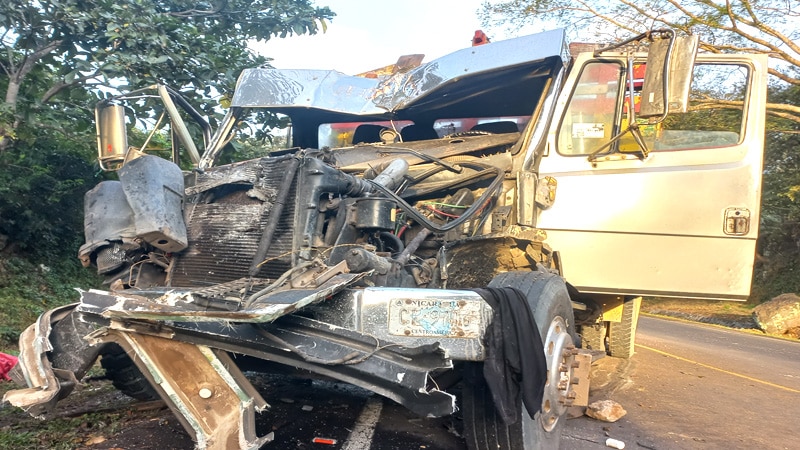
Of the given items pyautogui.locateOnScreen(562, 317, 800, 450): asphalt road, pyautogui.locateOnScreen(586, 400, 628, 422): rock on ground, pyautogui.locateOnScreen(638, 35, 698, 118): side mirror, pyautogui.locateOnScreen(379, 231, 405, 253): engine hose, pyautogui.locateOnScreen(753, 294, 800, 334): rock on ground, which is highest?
pyautogui.locateOnScreen(638, 35, 698, 118): side mirror

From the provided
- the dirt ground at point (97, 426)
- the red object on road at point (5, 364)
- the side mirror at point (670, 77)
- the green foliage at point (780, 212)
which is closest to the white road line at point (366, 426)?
the dirt ground at point (97, 426)

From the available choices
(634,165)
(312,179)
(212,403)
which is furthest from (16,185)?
(634,165)

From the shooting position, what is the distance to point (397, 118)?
4.90 m

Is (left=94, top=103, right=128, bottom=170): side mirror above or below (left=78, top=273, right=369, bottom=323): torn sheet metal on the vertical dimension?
above

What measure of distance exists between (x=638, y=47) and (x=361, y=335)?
2.98 m

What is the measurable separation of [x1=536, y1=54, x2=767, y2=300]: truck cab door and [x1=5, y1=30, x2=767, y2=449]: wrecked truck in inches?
0.5

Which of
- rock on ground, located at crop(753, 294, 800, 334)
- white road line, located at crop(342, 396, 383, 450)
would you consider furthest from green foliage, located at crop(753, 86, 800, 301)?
white road line, located at crop(342, 396, 383, 450)

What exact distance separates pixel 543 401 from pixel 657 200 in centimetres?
178

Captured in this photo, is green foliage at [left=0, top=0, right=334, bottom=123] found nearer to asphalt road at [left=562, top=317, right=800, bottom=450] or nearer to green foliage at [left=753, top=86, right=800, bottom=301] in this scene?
asphalt road at [left=562, top=317, right=800, bottom=450]

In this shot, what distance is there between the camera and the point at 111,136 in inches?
158

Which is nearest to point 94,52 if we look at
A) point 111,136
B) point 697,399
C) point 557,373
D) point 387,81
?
point 111,136

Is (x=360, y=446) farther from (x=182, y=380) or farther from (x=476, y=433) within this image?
(x=182, y=380)

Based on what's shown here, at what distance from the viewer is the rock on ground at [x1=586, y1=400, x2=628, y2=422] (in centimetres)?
434

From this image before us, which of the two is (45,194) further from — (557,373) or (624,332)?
(557,373)
